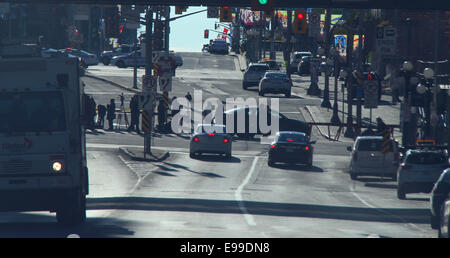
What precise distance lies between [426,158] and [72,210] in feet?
44.1

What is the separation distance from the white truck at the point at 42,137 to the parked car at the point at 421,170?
1263 centimetres

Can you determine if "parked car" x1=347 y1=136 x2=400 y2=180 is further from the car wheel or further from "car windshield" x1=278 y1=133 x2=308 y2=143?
the car wheel

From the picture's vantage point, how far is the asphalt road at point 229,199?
19781 millimetres

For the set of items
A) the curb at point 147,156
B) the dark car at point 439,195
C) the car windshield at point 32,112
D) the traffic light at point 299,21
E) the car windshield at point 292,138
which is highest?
the traffic light at point 299,21

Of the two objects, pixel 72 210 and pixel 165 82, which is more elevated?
pixel 165 82

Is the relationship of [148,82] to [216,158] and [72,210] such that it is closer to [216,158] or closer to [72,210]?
[216,158]

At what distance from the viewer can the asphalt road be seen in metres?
19.8

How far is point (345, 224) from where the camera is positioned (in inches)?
858

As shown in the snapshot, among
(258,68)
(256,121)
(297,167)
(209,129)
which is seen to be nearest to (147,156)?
(209,129)

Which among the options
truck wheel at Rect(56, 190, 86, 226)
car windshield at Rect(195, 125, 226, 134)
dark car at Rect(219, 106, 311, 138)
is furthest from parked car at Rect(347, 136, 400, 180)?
truck wheel at Rect(56, 190, 86, 226)

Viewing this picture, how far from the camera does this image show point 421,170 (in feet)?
95.4

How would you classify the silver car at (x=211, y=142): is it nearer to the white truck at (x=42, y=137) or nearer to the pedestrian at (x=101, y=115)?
the pedestrian at (x=101, y=115)

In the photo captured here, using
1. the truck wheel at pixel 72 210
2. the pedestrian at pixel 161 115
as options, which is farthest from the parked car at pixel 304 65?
the truck wheel at pixel 72 210

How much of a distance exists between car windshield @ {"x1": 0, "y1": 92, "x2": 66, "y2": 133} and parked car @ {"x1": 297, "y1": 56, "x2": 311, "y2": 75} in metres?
71.4
